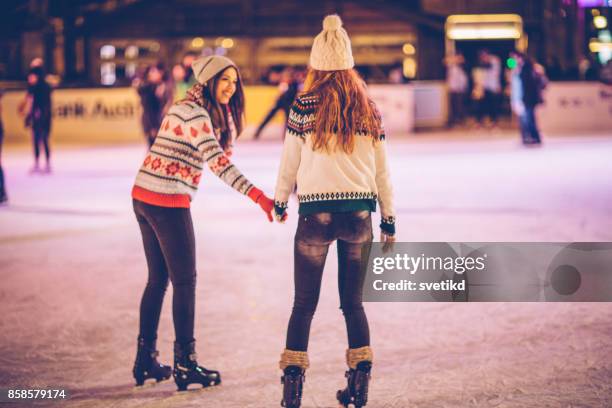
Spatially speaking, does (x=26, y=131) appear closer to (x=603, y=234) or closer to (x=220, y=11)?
(x=220, y=11)

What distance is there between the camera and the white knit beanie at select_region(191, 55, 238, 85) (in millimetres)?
4573

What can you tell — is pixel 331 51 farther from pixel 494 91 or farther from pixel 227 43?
pixel 227 43

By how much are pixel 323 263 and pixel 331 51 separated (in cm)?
90

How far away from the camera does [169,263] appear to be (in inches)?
184

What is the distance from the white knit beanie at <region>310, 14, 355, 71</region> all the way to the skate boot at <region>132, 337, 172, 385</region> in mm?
1622

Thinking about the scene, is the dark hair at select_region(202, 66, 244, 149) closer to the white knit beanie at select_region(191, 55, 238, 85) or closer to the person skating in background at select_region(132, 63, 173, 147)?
the white knit beanie at select_region(191, 55, 238, 85)

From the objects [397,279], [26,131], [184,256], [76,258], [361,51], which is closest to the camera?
[184,256]

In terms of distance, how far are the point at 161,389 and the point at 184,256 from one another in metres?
0.66

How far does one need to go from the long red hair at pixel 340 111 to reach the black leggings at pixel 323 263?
0.31 metres

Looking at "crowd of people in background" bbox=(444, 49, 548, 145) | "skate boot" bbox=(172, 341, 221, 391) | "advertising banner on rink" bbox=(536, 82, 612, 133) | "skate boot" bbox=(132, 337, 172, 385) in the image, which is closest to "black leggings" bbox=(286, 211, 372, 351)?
"skate boot" bbox=(172, 341, 221, 391)

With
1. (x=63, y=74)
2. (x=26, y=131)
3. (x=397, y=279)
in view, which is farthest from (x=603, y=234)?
(x=63, y=74)

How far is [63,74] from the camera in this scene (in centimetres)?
3159

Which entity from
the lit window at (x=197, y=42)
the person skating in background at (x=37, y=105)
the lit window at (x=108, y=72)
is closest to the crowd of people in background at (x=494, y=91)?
the lit window at (x=197, y=42)
